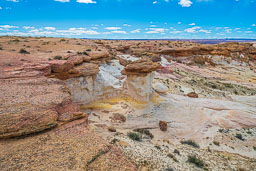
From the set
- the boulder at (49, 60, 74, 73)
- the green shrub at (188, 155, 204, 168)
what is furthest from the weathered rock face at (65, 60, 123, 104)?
the green shrub at (188, 155, 204, 168)

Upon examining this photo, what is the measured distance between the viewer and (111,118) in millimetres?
13234

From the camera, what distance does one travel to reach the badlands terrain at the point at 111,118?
4863 mm

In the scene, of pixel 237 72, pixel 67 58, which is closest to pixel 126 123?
pixel 67 58

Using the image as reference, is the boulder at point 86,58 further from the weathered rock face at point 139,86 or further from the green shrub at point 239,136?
the green shrub at point 239,136

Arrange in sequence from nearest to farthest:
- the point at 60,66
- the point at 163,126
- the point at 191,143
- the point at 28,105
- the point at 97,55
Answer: the point at 28,105 → the point at 191,143 → the point at 60,66 → the point at 163,126 → the point at 97,55

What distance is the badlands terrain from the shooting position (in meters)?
4.86

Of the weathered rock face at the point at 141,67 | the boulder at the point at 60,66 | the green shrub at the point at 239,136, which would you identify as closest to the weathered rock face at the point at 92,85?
the boulder at the point at 60,66

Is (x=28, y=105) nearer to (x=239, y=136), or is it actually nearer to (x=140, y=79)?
(x=140, y=79)

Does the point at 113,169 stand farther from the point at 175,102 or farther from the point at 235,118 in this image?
the point at 235,118

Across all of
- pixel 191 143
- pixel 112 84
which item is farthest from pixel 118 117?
pixel 191 143

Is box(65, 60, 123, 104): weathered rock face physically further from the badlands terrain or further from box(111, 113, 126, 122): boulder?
box(111, 113, 126, 122): boulder

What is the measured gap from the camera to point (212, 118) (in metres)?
15.3

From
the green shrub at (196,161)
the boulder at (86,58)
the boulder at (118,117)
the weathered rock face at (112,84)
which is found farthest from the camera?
the boulder at (86,58)

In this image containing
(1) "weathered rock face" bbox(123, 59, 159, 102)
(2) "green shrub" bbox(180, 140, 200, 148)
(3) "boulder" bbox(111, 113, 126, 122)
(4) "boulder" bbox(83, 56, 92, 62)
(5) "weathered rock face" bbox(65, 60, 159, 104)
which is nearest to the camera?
(2) "green shrub" bbox(180, 140, 200, 148)
